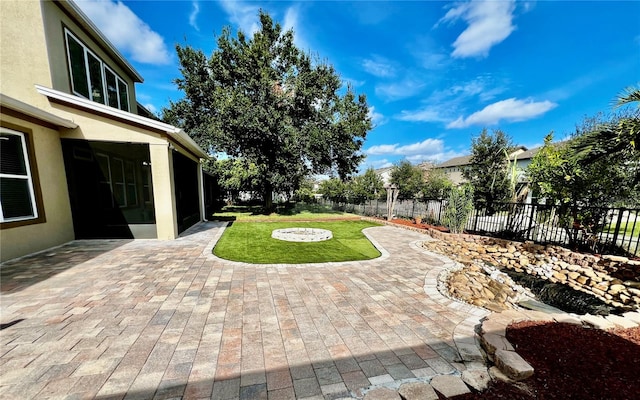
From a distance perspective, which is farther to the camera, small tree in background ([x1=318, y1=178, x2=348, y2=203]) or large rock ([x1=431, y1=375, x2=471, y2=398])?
small tree in background ([x1=318, y1=178, x2=348, y2=203])

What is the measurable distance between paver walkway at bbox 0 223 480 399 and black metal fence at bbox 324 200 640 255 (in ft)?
18.7

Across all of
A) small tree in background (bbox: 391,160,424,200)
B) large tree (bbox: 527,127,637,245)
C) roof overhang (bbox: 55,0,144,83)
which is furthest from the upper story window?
small tree in background (bbox: 391,160,424,200)

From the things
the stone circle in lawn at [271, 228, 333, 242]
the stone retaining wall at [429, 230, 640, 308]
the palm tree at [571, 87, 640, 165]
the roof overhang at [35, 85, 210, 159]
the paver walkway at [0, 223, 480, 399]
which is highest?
the roof overhang at [35, 85, 210, 159]

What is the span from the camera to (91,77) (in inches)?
291

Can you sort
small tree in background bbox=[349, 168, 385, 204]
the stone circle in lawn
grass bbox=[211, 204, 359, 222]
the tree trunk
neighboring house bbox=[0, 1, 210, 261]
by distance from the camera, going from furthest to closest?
small tree in background bbox=[349, 168, 385, 204]
the tree trunk
grass bbox=[211, 204, 359, 222]
the stone circle in lawn
neighboring house bbox=[0, 1, 210, 261]

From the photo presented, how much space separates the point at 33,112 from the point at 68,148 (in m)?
1.45

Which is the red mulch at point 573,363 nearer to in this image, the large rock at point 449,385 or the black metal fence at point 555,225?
the large rock at point 449,385

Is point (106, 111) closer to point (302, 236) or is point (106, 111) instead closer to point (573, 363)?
point (302, 236)

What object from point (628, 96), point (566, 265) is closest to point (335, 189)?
point (566, 265)

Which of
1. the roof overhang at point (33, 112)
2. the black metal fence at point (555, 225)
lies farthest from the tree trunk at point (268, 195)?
the roof overhang at point (33, 112)

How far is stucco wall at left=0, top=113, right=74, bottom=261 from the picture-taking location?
467 cm

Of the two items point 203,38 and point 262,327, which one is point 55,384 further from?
point 203,38

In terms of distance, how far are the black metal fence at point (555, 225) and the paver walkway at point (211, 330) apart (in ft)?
18.7

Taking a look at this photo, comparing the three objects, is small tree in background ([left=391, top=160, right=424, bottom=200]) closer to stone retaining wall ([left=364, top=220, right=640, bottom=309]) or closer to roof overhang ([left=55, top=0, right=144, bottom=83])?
stone retaining wall ([left=364, top=220, right=640, bottom=309])
